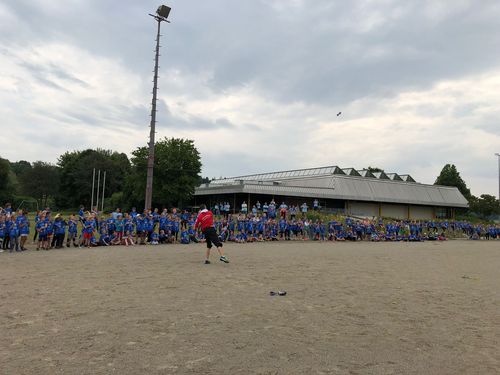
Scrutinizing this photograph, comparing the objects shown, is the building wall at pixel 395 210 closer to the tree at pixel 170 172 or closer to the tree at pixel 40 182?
the tree at pixel 170 172

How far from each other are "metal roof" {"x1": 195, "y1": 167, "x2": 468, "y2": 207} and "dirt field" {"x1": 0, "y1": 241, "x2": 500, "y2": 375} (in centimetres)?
4138

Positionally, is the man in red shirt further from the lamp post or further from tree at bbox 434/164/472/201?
tree at bbox 434/164/472/201

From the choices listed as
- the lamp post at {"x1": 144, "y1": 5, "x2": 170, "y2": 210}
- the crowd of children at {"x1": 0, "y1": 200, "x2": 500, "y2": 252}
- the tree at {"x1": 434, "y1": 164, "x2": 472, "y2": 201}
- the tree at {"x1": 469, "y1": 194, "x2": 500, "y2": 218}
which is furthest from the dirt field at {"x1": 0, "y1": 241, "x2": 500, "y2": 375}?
the tree at {"x1": 434, "y1": 164, "x2": 472, "y2": 201}

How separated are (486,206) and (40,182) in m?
83.0

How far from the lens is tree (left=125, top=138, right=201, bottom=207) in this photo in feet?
173

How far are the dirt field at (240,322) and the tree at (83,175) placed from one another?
69.1 metres

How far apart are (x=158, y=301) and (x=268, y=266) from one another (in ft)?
19.8

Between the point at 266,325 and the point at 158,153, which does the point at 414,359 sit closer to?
the point at 266,325

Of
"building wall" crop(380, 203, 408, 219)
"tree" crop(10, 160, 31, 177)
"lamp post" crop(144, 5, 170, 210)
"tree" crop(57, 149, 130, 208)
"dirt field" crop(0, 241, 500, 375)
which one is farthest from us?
"tree" crop(10, 160, 31, 177)

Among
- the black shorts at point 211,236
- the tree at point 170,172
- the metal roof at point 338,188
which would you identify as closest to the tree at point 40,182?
the tree at point 170,172

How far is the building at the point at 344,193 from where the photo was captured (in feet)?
180

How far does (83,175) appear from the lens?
77.6 metres

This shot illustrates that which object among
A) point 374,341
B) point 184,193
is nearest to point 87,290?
point 374,341

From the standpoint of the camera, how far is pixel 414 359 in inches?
202
